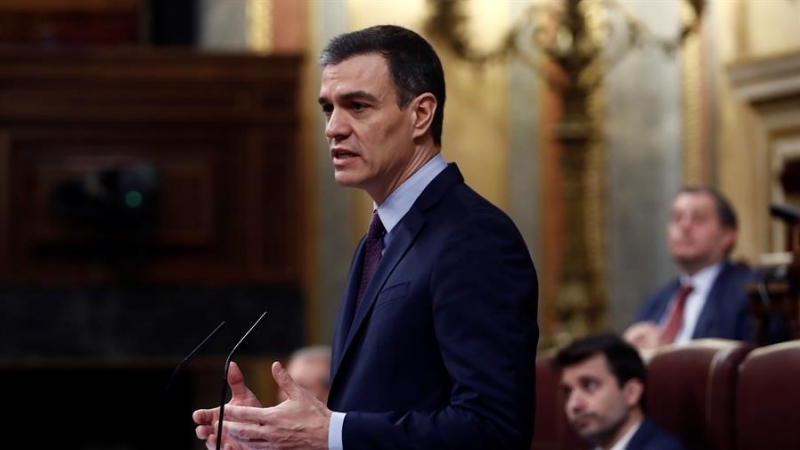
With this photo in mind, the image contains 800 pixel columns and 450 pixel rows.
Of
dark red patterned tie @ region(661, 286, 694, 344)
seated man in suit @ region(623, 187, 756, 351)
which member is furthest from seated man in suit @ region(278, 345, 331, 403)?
dark red patterned tie @ region(661, 286, 694, 344)

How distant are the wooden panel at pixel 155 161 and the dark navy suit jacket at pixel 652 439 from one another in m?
3.11

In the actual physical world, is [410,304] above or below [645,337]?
above

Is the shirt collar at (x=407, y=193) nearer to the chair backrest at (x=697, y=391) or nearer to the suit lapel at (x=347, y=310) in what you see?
the suit lapel at (x=347, y=310)

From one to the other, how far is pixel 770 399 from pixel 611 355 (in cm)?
78

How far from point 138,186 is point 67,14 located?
1900mm

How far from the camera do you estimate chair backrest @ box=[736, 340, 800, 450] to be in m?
2.73

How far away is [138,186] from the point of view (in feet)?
20.0

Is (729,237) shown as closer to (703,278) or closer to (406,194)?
(703,278)

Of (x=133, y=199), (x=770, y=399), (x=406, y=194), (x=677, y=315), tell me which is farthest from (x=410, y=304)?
(x=133, y=199)

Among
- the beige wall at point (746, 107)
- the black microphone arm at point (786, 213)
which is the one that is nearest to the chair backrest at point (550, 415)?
the black microphone arm at point (786, 213)

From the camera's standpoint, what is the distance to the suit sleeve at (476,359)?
5.49 ft

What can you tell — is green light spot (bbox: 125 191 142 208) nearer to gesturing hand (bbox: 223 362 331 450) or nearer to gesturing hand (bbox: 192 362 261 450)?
gesturing hand (bbox: 192 362 261 450)

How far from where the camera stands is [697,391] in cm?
317

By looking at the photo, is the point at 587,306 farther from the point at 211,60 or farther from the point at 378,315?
the point at 378,315
